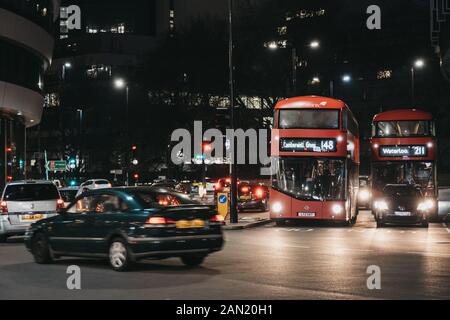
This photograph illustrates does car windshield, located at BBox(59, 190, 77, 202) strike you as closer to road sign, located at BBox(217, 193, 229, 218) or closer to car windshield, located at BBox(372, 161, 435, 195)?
road sign, located at BBox(217, 193, 229, 218)

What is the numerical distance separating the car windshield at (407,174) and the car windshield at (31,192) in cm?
1551

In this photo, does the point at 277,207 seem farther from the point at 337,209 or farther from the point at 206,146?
the point at 206,146

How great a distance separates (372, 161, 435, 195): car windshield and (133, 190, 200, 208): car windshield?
63.2ft

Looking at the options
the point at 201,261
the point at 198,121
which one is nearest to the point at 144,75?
the point at 198,121

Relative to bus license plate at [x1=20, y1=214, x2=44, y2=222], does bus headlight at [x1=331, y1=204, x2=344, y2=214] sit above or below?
below

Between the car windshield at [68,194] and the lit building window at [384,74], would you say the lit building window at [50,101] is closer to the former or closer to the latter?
the lit building window at [384,74]

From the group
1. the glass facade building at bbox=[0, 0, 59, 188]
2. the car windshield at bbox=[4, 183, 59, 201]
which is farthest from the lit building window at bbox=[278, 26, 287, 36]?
the car windshield at bbox=[4, 183, 59, 201]

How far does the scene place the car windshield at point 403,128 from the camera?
111ft

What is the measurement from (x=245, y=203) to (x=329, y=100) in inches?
545

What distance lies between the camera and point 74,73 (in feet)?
315

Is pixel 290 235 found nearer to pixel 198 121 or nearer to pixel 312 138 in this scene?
pixel 312 138

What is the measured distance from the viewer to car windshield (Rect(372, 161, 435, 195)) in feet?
109

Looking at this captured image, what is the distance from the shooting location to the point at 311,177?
28.7 m

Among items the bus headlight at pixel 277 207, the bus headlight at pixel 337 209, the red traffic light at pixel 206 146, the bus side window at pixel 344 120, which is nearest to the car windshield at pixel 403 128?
the bus side window at pixel 344 120
